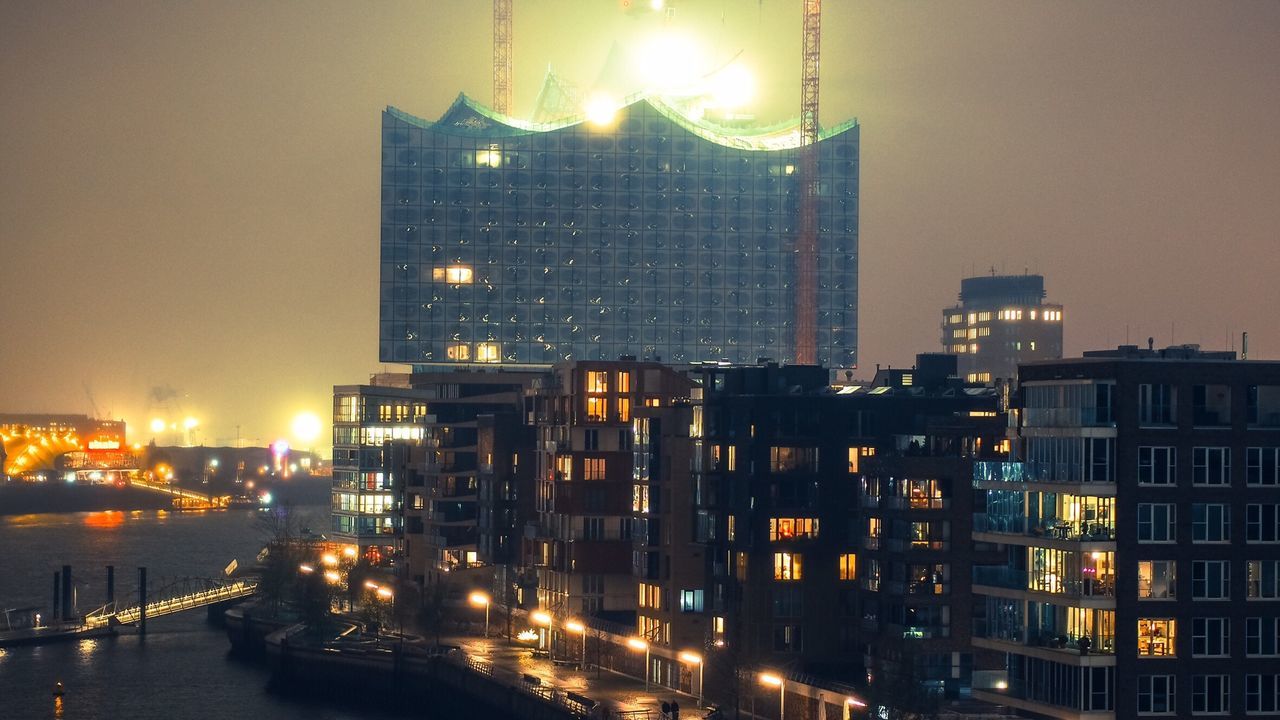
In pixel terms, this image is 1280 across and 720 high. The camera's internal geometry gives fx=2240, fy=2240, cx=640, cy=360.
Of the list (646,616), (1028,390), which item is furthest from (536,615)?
(1028,390)

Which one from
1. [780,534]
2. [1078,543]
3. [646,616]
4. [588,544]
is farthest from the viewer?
[588,544]

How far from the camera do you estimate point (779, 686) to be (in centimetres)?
9969

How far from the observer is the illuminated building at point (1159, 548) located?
255 ft

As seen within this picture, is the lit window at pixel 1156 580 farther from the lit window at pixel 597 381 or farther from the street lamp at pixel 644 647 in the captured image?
the lit window at pixel 597 381

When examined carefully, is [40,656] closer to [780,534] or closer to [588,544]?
[588,544]

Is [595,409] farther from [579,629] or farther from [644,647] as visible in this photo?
[644,647]

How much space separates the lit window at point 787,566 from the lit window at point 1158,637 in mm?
32246

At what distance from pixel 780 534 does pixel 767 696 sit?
10.6 m

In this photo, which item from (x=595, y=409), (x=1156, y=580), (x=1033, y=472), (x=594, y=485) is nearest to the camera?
(x=1156, y=580)

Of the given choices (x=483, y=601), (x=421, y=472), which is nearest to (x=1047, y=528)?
(x=483, y=601)

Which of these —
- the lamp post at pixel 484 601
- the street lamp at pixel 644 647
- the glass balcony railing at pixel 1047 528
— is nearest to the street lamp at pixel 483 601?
the lamp post at pixel 484 601

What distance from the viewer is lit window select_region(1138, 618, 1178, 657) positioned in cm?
7781

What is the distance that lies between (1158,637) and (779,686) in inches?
995

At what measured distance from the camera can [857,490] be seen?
110 meters
